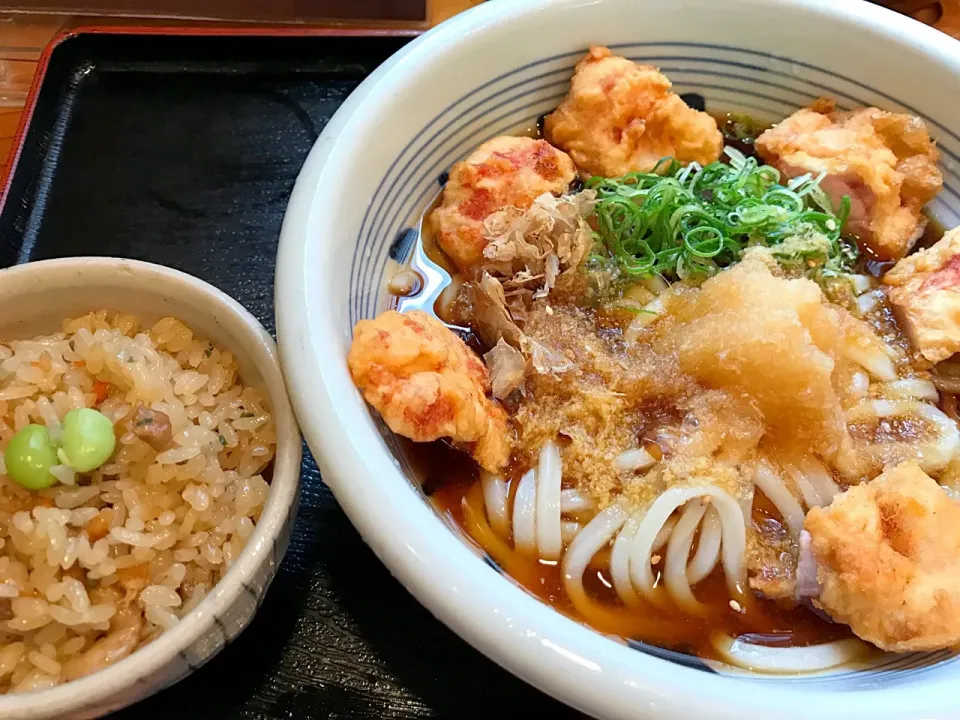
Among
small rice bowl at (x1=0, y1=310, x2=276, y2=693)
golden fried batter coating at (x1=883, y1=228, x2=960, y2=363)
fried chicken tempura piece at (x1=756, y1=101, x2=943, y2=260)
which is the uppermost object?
fried chicken tempura piece at (x1=756, y1=101, x2=943, y2=260)

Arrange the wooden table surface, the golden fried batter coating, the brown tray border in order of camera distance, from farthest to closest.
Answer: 1. the wooden table surface
2. the brown tray border
3. the golden fried batter coating

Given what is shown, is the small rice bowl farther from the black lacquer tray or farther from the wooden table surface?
the wooden table surface

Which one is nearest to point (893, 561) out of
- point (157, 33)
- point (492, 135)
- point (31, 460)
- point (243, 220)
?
Answer: point (492, 135)

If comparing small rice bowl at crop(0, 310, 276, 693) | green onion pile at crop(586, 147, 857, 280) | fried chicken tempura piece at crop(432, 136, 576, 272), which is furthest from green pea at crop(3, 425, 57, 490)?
green onion pile at crop(586, 147, 857, 280)

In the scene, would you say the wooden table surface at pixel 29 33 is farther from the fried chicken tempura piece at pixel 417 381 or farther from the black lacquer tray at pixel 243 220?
the fried chicken tempura piece at pixel 417 381

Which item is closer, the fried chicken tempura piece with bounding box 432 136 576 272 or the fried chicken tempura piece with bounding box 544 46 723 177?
the fried chicken tempura piece with bounding box 432 136 576 272

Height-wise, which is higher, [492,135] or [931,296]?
[492,135]

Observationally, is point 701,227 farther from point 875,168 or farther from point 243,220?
point 243,220
